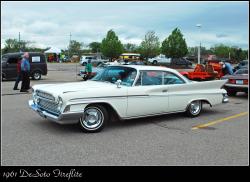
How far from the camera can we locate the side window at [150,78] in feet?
24.8

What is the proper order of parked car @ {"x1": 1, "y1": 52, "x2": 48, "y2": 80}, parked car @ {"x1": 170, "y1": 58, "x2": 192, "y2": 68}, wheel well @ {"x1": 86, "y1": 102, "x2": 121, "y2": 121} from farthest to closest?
parked car @ {"x1": 170, "y1": 58, "x2": 192, "y2": 68}, parked car @ {"x1": 1, "y1": 52, "x2": 48, "y2": 80}, wheel well @ {"x1": 86, "y1": 102, "x2": 121, "y2": 121}

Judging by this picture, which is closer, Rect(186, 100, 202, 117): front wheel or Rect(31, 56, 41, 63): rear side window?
Rect(186, 100, 202, 117): front wheel

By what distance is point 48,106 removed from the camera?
6883 millimetres

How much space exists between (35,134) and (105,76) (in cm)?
224

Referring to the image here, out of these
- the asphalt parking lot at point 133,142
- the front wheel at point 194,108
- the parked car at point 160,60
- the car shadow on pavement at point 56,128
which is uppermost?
the parked car at point 160,60

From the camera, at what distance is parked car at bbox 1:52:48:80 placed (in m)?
21.2

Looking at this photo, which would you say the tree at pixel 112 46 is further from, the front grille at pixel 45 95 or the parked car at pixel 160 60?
the front grille at pixel 45 95

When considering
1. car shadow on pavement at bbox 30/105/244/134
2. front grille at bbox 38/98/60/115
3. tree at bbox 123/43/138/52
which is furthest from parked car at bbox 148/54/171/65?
front grille at bbox 38/98/60/115

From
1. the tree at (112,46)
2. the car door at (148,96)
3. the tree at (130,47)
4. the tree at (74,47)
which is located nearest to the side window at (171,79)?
the car door at (148,96)

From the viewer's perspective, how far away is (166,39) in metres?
56.0

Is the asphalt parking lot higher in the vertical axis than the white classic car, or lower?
lower

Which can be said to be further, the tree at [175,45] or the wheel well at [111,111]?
the tree at [175,45]

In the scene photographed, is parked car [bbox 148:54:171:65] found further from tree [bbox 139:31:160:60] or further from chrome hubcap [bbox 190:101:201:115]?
chrome hubcap [bbox 190:101:201:115]
